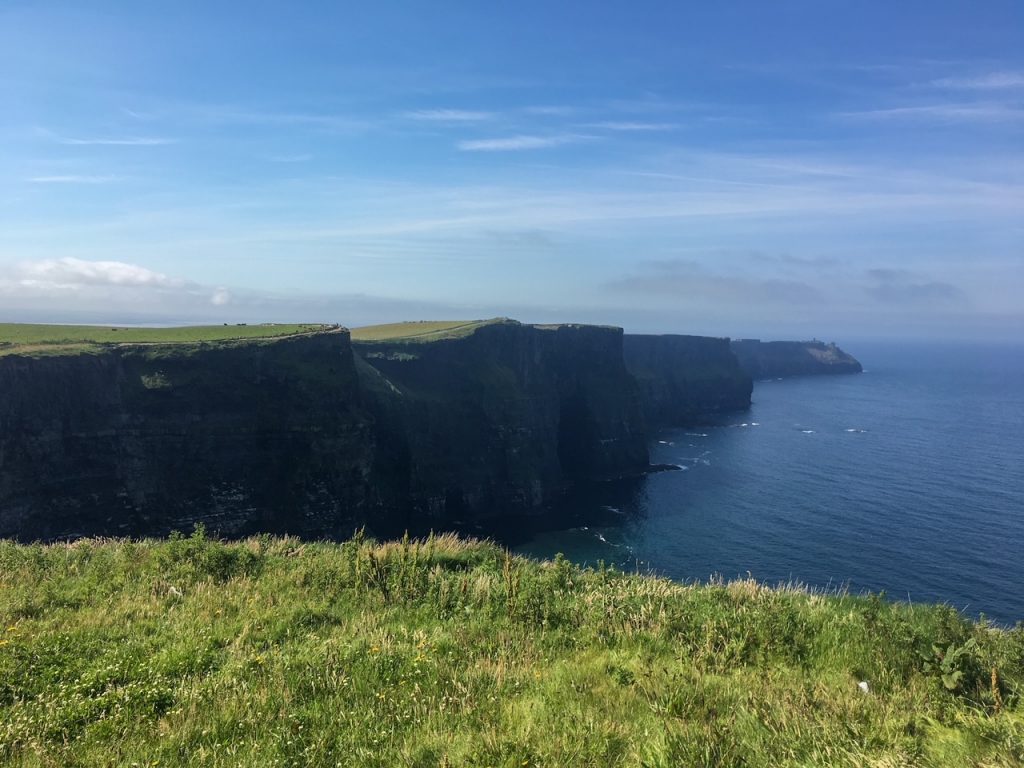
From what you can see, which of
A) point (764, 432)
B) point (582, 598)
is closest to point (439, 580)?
point (582, 598)

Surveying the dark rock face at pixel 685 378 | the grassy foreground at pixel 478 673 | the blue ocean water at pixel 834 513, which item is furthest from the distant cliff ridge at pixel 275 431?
the dark rock face at pixel 685 378

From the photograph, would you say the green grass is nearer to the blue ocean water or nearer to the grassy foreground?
the blue ocean water

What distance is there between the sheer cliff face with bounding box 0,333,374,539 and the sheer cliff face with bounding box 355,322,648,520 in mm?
10256

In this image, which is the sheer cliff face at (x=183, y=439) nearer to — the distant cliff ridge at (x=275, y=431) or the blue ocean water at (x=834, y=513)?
the distant cliff ridge at (x=275, y=431)

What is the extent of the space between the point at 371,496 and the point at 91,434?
29.0 meters

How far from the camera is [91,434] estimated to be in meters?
54.2

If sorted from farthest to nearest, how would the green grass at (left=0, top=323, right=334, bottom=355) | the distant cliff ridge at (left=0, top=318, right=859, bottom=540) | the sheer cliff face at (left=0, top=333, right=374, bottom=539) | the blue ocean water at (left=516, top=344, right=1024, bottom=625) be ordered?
the green grass at (left=0, top=323, right=334, bottom=355)
the blue ocean water at (left=516, top=344, right=1024, bottom=625)
the distant cliff ridge at (left=0, top=318, right=859, bottom=540)
the sheer cliff face at (left=0, top=333, right=374, bottom=539)

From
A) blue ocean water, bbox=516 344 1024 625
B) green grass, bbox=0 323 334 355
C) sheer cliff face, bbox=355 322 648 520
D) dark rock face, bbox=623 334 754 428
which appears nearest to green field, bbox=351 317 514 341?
sheer cliff face, bbox=355 322 648 520

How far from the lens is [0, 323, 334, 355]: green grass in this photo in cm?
5569

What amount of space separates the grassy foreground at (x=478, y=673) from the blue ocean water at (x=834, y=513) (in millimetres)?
18711

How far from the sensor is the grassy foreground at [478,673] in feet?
20.6

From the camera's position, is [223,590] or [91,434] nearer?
[223,590]

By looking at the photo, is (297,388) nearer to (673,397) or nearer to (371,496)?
(371,496)

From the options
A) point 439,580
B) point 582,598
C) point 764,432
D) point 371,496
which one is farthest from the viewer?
point 764,432
